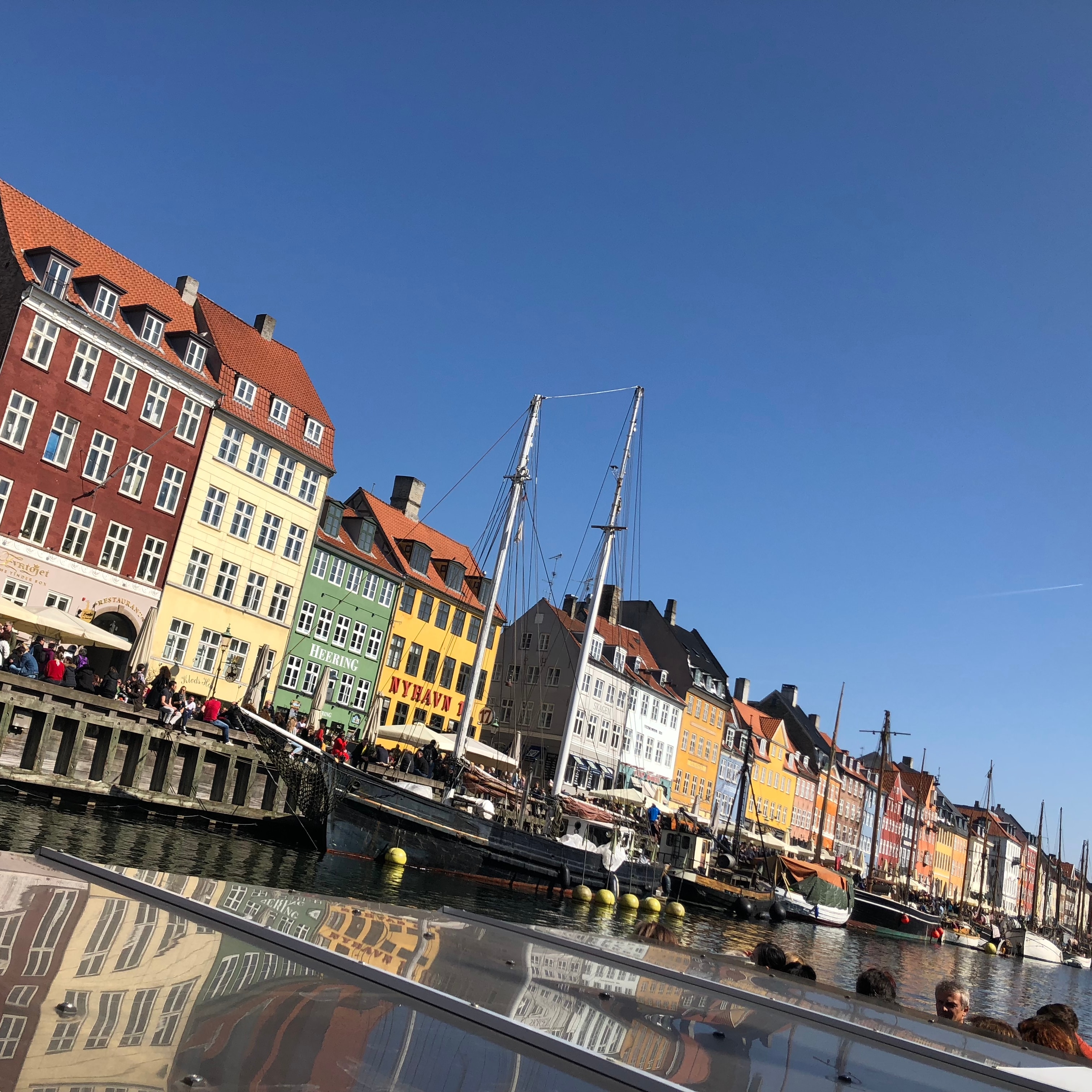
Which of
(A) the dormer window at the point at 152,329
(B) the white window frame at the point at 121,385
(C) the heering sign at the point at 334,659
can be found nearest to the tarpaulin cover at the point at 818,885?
(C) the heering sign at the point at 334,659

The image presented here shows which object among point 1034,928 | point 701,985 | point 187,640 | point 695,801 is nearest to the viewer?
point 701,985

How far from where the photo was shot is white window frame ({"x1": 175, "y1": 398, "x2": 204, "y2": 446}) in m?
42.6

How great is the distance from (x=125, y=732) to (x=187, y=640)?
44.8ft

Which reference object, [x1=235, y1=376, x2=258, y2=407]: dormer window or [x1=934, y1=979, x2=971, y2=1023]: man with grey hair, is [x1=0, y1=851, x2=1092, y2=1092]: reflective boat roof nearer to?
[x1=934, y1=979, x2=971, y2=1023]: man with grey hair

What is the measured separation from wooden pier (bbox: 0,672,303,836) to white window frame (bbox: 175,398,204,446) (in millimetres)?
14464

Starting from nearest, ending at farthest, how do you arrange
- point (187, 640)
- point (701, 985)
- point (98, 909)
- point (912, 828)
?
1. point (98, 909)
2. point (701, 985)
3. point (187, 640)
4. point (912, 828)

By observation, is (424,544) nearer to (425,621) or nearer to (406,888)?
(425,621)

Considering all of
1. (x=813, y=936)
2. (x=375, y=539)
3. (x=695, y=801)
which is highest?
(x=375, y=539)

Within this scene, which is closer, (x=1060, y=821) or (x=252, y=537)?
(x=252, y=537)

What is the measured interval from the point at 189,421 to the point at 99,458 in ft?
14.4

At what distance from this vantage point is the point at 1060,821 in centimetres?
13650

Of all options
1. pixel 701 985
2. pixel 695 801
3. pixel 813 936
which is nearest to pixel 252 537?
pixel 813 936

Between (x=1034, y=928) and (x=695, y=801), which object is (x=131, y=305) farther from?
(x=1034, y=928)

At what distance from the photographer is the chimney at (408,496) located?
6419 centimetres
